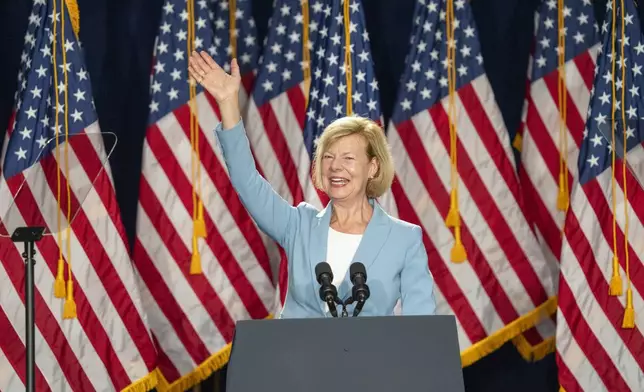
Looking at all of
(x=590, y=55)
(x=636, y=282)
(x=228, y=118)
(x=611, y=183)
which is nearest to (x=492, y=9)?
(x=590, y=55)

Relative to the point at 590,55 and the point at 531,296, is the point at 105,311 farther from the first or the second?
the point at 590,55

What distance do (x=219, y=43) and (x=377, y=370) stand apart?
10.8ft

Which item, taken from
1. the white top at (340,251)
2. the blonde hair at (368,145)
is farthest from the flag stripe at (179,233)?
the white top at (340,251)

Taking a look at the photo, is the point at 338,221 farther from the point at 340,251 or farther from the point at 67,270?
the point at 67,270

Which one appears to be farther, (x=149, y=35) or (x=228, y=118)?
(x=149, y=35)

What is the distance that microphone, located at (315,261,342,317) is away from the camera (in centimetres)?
250

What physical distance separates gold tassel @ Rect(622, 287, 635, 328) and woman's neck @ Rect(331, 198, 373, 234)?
209 cm

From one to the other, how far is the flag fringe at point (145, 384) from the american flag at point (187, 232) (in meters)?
0.15

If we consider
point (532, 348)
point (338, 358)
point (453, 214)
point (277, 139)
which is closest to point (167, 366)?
point (277, 139)

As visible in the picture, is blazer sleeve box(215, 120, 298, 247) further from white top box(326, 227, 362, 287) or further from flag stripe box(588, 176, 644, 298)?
flag stripe box(588, 176, 644, 298)

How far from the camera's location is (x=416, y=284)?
9.60 ft

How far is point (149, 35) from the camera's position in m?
5.57

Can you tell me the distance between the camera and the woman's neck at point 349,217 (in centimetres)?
303

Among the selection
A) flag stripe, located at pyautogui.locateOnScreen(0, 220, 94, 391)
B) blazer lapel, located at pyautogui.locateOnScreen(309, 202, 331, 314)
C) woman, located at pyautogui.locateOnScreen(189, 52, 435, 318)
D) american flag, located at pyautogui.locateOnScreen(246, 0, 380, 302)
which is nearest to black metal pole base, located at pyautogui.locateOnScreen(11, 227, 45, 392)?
woman, located at pyautogui.locateOnScreen(189, 52, 435, 318)
